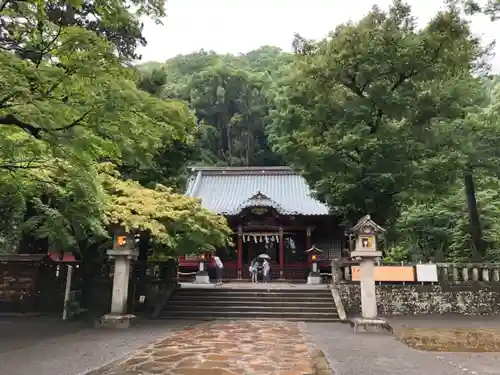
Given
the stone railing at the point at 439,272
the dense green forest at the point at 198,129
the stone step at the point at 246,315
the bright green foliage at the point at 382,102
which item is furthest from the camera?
the stone railing at the point at 439,272

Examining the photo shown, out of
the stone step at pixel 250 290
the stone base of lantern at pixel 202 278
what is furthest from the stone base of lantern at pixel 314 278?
the stone step at pixel 250 290

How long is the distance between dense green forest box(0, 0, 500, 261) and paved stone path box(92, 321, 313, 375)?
2.99 m

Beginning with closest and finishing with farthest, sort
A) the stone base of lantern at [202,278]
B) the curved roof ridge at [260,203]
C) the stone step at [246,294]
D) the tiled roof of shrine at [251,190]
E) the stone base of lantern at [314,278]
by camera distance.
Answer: the stone step at [246,294] < the stone base of lantern at [314,278] < the stone base of lantern at [202,278] < the curved roof ridge at [260,203] < the tiled roof of shrine at [251,190]

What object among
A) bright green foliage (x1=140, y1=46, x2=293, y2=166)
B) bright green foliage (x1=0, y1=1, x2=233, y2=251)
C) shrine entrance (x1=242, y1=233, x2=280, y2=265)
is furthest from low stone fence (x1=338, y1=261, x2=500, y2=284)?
bright green foliage (x1=140, y1=46, x2=293, y2=166)

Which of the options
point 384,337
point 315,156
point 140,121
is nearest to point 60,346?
point 140,121

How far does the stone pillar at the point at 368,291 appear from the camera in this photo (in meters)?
10.3

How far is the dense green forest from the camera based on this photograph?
192 inches

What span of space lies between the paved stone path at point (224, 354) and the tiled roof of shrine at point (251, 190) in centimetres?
1230

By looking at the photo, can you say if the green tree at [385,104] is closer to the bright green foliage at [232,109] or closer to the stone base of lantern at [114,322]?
the stone base of lantern at [114,322]

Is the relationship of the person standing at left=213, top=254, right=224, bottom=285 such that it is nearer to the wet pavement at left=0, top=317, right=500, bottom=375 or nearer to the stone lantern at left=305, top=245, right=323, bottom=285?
the stone lantern at left=305, top=245, right=323, bottom=285

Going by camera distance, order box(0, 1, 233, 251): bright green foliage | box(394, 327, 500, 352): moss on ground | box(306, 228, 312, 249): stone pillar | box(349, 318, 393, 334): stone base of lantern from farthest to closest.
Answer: box(306, 228, 312, 249): stone pillar
box(349, 318, 393, 334): stone base of lantern
box(394, 327, 500, 352): moss on ground
box(0, 1, 233, 251): bright green foliage

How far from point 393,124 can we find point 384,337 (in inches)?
272

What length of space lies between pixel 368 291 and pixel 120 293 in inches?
260

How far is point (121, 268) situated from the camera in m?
11.0
